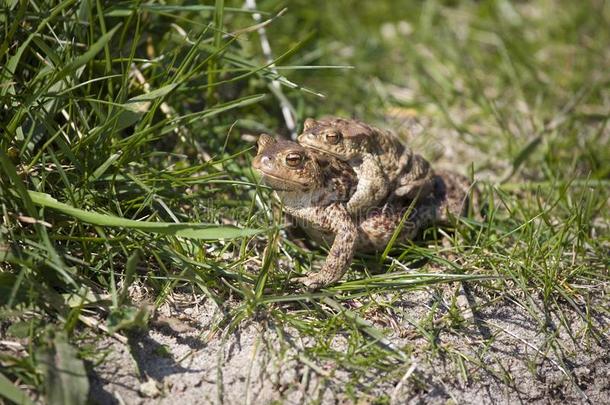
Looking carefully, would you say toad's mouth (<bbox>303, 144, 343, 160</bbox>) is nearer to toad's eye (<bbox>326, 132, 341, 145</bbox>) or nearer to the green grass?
toad's eye (<bbox>326, 132, 341, 145</bbox>)

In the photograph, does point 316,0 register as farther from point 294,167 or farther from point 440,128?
point 294,167

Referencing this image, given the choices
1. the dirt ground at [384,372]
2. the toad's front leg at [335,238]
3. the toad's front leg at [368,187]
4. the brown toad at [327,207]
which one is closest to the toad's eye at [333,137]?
the brown toad at [327,207]

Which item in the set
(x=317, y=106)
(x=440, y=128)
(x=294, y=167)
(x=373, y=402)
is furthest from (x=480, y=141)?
(x=373, y=402)

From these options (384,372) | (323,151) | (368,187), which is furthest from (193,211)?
(384,372)

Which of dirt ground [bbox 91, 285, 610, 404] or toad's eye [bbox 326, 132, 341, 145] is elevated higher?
toad's eye [bbox 326, 132, 341, 145]

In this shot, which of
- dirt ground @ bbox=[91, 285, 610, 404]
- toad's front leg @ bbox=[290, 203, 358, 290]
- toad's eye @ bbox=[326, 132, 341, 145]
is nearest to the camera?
dirt ground @ bbox=[91, 285, 610, 404]

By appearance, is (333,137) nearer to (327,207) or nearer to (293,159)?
(293,159)

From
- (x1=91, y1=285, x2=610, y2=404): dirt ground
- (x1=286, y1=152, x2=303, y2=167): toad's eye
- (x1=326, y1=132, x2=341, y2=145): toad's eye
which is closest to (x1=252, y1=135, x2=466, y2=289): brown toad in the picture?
(x1=286, y1=152, x2=303, y2=167): toad's eye
